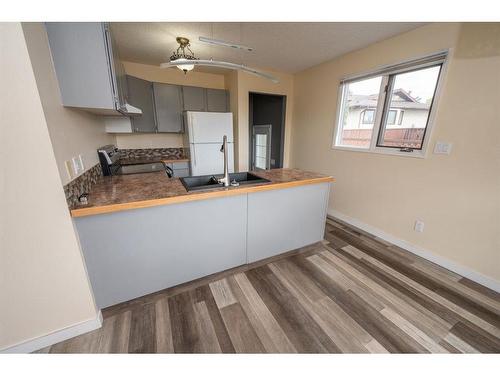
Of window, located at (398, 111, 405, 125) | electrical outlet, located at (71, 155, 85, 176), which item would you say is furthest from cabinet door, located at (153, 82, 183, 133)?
window, located at (398, 111, 405, 125)

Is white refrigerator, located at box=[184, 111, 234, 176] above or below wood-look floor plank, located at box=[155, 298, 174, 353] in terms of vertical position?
above

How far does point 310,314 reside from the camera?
1446 mm

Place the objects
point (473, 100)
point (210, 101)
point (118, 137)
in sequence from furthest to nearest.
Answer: point (210, 101) → point (118, 137) → point (473, 100)

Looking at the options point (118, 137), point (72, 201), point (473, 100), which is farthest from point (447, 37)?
point (118, 137)

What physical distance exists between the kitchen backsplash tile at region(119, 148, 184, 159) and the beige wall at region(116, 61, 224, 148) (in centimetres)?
7

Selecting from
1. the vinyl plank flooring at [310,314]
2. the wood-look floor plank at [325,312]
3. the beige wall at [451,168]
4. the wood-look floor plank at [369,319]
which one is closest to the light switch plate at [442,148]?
the beige wall at [451,168]

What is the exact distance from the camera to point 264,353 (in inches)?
46.2

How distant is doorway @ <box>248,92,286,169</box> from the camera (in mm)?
4047

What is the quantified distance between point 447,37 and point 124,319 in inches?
143

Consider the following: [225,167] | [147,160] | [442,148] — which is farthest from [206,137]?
[442,148]

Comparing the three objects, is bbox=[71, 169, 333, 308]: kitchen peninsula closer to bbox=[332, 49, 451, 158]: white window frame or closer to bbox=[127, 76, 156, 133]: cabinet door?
bbox=[332, 49, 451, 158]: white window frame

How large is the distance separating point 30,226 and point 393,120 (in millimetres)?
3343
